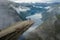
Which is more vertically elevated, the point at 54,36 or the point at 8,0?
the point at 8,0

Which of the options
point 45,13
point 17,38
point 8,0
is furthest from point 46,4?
point 17,38

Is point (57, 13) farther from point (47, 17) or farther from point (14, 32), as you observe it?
point (14, 32)

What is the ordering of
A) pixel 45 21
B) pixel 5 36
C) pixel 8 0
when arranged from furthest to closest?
1. pixel 8 0
2. pixel 45 21
3. pixel 5 36

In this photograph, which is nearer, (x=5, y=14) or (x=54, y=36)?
(x=54, y=36)

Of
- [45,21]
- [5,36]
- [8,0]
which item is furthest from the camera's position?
[8,0]

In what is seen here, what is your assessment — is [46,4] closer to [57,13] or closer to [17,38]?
[57,13]

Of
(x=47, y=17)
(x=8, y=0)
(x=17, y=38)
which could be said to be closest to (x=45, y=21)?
(x=47, y=17)

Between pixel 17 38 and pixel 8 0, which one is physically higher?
pixel 8 0

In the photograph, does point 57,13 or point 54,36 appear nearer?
point 54,36
